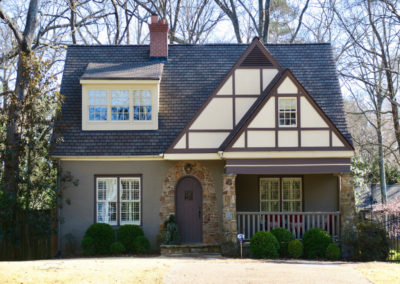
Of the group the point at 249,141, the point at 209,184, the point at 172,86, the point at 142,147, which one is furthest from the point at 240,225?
the point at 172,86

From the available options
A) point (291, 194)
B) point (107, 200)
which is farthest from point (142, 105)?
point (291, 194)

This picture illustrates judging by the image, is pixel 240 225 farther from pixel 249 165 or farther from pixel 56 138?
pixel 56 138

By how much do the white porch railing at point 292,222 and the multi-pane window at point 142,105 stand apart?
4903 millimetres

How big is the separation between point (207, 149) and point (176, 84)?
133 inches

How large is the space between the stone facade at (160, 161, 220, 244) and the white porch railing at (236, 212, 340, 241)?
967mm

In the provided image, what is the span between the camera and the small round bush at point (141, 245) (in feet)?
58.5

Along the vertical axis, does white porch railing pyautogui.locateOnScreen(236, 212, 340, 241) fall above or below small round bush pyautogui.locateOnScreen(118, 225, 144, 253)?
above

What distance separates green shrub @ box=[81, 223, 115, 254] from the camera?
17828 millimetres

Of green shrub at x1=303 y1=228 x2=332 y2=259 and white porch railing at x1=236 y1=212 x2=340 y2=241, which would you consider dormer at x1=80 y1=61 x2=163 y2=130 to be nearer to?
white porch railing at x1=236 y1=212 x2=340 y2=241

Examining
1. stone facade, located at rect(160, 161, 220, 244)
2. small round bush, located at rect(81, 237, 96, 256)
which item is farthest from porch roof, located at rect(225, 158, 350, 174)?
small round bush, located at rect(81, 237, 96, 256)

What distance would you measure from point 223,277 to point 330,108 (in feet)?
30.2

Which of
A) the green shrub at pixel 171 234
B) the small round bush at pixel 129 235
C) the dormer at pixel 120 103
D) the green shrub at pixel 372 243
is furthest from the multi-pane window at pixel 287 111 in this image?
the small round bush at pixel 129 235

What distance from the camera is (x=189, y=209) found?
18812 millimetres

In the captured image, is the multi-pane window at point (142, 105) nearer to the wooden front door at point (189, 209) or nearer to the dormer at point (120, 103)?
the dormer at point (120, 103)
